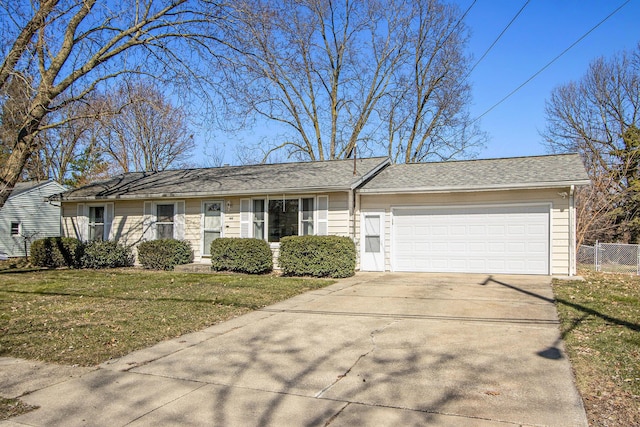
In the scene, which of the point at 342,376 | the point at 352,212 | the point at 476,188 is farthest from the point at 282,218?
the point at 342,376

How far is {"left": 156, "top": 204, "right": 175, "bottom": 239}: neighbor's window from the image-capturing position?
16.2 meters

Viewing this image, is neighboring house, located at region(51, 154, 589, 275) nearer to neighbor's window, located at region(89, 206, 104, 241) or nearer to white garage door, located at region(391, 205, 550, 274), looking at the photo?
white garage door, located at region(391, 205, 550, 274)

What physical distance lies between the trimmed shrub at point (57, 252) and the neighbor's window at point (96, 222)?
2.65 ft

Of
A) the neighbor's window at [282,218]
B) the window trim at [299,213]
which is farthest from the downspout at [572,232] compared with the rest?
the neighbor's window at [282,218]

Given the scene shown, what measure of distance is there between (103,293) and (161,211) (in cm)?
672

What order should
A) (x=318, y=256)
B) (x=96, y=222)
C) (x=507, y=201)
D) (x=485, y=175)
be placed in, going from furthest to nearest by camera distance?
(x=96, y=222) < (x=485, y=175) < (x=507, y=201) < (x=318, y=256)

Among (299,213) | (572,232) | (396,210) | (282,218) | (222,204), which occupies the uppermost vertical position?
(222,204)

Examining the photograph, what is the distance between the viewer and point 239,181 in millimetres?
15820

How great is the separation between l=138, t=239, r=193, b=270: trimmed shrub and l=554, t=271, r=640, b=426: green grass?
10793 mm

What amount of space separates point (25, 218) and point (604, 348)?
28282 millimetres

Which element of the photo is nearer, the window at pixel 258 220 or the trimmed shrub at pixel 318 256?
the trimmed shrub at pixel 318 256

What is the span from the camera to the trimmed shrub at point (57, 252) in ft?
54.5

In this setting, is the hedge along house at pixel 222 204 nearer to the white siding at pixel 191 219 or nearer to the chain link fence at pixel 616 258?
the white siding at pixel 191 219

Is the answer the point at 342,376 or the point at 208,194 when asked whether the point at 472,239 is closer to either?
the point at 208,194
